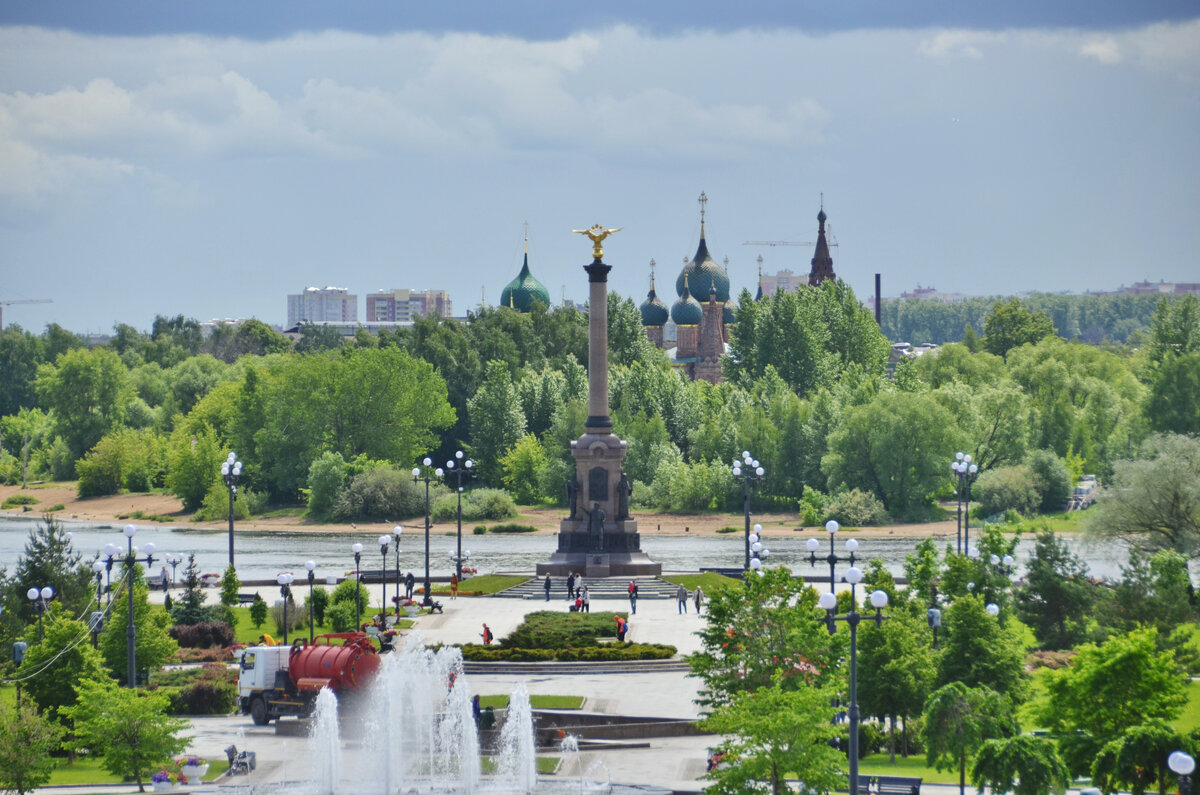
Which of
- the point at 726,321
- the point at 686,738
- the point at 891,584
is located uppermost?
the point at 726,321

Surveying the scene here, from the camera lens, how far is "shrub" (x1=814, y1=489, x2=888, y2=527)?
90.4 m

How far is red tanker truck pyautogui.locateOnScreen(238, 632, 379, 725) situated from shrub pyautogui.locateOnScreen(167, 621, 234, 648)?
10044mm

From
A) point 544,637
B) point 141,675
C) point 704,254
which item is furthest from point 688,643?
point 704,254

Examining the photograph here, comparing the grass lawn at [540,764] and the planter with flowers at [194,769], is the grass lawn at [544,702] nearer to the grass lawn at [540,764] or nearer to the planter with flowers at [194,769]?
the grass lawn at [540,764]

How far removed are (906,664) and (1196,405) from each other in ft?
203

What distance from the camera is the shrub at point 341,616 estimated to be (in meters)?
47.8

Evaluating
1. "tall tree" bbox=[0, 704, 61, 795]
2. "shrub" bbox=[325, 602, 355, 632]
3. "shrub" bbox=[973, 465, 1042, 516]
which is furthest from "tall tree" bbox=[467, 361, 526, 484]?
"tall tree" bbox=[0, 704, 61, 795]

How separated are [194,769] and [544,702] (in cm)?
915

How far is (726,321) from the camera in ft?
516

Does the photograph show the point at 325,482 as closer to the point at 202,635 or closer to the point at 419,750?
the point at 202,635

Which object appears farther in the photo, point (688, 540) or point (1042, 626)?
point (688, 540)

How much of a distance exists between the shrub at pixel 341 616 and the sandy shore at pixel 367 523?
140 ft

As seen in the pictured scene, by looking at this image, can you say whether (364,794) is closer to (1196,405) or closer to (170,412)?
(1196,405)

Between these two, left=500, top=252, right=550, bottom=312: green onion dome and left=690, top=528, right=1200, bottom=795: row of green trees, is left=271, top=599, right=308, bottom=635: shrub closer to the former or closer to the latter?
left=690, top=528, right=1200, bottom=795: row of green trees
